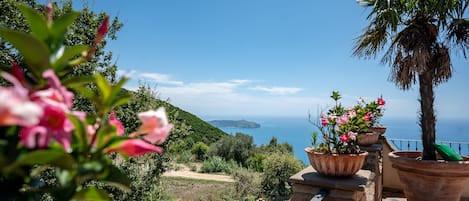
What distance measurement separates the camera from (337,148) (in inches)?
70.9

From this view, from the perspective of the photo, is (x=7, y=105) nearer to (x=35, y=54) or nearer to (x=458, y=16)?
(x=35, y=54)

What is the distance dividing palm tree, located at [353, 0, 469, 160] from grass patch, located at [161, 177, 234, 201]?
6173 mm

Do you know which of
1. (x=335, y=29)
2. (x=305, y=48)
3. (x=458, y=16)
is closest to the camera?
(x=458, y=16)

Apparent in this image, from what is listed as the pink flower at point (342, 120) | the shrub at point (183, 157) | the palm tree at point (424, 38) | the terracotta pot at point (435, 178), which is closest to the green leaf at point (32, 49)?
the pink flower at point (342, 120)

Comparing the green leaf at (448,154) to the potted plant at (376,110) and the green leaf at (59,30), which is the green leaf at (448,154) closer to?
the potted plant at (376,110)

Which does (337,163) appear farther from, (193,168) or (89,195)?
(193,168)

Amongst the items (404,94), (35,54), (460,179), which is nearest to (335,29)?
(404,94)

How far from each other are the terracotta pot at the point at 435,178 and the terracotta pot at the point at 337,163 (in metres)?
1.12

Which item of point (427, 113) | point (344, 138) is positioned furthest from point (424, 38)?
point (344, 138)

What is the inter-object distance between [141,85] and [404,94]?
4108 mm

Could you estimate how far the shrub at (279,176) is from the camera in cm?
845

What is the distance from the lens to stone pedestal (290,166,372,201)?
1.52m

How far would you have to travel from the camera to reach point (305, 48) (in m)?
11.6

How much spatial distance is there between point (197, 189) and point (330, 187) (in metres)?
9.18
